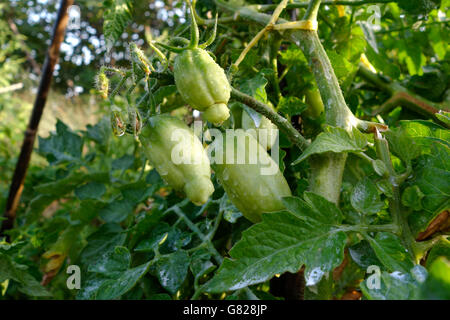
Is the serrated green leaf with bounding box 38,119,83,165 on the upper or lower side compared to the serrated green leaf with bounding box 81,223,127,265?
upper

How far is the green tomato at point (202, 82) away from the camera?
40 cm

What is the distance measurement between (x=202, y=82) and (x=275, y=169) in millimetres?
141

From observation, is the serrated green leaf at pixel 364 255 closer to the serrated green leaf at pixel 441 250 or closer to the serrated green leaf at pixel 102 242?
the serrated green leaf at pixel 441 250

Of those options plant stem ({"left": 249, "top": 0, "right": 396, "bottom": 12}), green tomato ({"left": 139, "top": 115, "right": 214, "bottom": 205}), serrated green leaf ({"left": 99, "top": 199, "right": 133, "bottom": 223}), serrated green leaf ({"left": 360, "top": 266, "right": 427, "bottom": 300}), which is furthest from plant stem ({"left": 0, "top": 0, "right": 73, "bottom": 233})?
serrated green leaf ({"left": 360, "top": 266, "right": 427, "bottom": 300})

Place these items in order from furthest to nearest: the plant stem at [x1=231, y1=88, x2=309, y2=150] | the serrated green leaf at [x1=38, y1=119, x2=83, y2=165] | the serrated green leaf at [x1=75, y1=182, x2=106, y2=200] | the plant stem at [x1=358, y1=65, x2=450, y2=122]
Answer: the serrated green leaf at [x1=38, y1=119, x2=83, y2=165], the serrated green leaf at [x1=75, y1=182, x2=106, y2=200], the plant stem at [x1=358, y1=65, x2=450, y2=122], the plant stem at [x1=231, y1=88, x2=309, y2=150]

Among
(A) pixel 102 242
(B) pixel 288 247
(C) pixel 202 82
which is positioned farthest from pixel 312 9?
(A) pixel 102 242

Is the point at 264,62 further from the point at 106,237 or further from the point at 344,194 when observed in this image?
the point at 106,237

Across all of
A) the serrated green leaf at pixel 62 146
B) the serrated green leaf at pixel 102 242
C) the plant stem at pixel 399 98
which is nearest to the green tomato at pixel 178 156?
the serrated green leaf at pixel 102 242

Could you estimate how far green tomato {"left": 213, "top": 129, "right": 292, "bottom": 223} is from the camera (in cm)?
45

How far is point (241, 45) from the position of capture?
0.77 meters

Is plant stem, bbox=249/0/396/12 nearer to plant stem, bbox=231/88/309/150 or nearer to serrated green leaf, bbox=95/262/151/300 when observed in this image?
plant stem, bbox=231/88/309/150

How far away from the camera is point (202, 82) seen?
40cm
